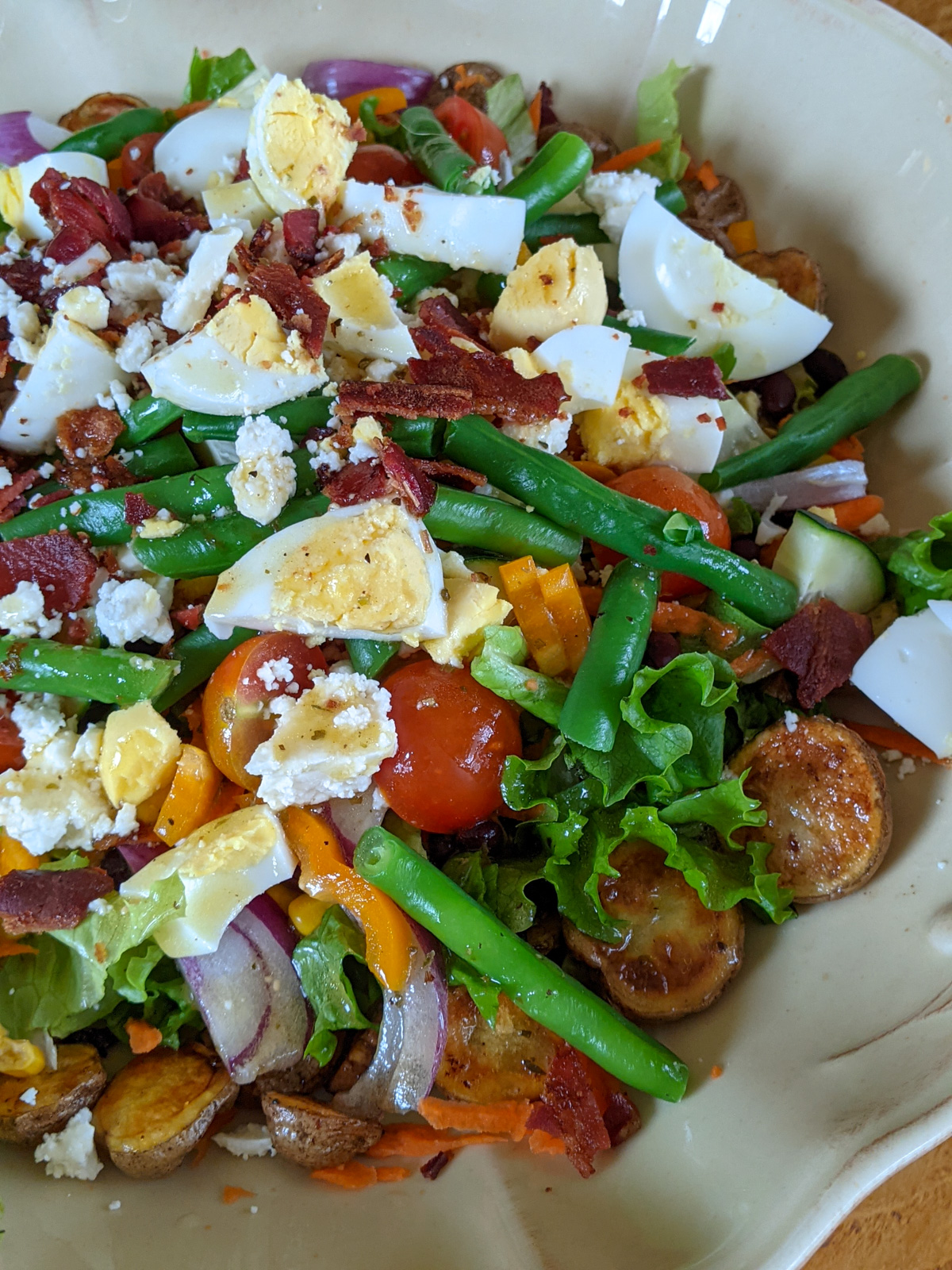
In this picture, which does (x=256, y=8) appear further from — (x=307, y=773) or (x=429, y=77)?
(x=307, y=773)

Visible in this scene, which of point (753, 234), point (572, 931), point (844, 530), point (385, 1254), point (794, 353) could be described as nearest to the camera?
point (385, 1254)

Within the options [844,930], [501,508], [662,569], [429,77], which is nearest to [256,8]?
[429,77]

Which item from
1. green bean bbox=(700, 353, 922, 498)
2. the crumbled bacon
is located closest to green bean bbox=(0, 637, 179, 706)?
the crumbled bacon

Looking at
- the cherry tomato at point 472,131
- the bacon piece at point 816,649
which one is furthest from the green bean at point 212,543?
the cherry tomato at point 472,131

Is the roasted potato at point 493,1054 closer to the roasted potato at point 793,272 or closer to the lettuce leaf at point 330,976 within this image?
the lettuce leaf at point 330,976

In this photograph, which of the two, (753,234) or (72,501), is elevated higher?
(753,234)

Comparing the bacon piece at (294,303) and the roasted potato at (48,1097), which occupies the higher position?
the bacon piece at (294,303)
